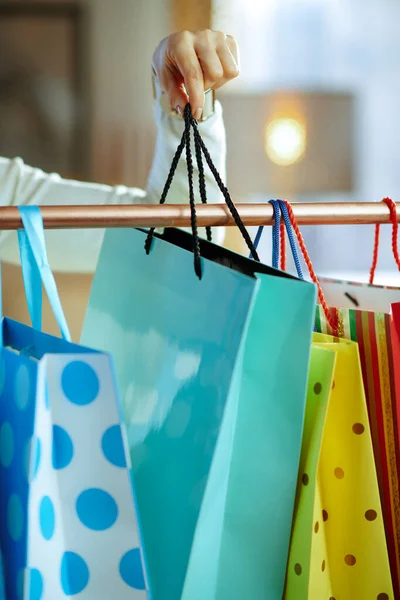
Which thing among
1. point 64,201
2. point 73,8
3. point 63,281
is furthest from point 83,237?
point 73,8

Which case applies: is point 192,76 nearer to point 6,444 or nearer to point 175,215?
point 175,215

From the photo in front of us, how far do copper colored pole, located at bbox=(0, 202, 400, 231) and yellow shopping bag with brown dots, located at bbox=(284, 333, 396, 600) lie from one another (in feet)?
0.35

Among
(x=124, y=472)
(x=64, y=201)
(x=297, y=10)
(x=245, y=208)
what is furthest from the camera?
(x=297, y=10)

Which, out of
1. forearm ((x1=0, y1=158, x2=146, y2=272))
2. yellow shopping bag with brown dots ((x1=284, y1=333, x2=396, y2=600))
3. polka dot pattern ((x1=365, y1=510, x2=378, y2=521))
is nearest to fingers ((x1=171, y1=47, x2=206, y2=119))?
yellow shopping bag with brown dots ((x1=284, y1=333, x2=396, y2=600))

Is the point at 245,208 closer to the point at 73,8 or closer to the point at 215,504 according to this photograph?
the point at 215,504

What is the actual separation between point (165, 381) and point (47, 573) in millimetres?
133

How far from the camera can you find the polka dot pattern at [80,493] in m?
0.37

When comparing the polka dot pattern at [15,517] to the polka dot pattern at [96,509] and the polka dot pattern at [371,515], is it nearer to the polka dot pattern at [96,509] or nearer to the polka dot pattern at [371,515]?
the polka dot pattern at [96,509]

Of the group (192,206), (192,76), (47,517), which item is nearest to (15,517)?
(47,517)

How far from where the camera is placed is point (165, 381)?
0.44 meters

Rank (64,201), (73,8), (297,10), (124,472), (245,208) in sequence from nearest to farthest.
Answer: (124,472) → (245,208) → (64,201) → (73,8) → (297,10)

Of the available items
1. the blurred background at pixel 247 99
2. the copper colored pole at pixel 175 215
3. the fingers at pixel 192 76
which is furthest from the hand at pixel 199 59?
the blurred background at pixel 247 99

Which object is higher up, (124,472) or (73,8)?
(73,8)

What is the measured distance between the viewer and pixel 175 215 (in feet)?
1.62
